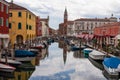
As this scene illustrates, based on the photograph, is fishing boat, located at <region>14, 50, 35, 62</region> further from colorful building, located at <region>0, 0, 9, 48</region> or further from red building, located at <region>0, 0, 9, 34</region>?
red building, located at <region>0, 0, 9, 34</region>

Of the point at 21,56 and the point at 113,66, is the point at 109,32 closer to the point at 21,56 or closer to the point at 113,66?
the point at 21,56

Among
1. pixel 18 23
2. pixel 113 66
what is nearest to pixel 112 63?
pixel 113 66

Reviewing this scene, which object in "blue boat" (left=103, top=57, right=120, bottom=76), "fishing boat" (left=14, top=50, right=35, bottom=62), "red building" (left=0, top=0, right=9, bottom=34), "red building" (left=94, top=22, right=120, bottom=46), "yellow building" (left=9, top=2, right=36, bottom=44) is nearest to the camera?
"blue boat" (left=103, top=57, right=120, bottom=76)

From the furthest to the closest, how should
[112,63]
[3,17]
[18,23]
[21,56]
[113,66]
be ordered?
[18,23] → [3,17] → [21,56] → [112,63] → [113,66]

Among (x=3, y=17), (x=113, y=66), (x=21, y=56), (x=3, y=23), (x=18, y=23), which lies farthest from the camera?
(x=18, y=23)

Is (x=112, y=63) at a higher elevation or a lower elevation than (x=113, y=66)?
higher

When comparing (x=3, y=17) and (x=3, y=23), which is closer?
(x=3, y=17)

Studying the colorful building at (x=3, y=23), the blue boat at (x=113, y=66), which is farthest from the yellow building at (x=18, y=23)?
the blue boat at (x=113, y=66)

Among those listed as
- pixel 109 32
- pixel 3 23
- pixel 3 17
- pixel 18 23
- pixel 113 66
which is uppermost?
pixel 3 17

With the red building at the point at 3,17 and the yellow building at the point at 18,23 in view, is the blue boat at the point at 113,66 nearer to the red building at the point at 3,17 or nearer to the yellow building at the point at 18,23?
the red building at the point at 3,17

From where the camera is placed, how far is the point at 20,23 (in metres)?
72.8

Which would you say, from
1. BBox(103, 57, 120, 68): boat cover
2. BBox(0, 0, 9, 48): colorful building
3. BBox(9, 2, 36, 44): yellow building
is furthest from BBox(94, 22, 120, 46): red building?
BBox(103, 57, 120, 68): boat cover

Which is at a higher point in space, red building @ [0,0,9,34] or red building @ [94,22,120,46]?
red building @ [0,0,9,34]

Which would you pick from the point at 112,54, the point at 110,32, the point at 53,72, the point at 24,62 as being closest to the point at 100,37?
the point at 110,32
